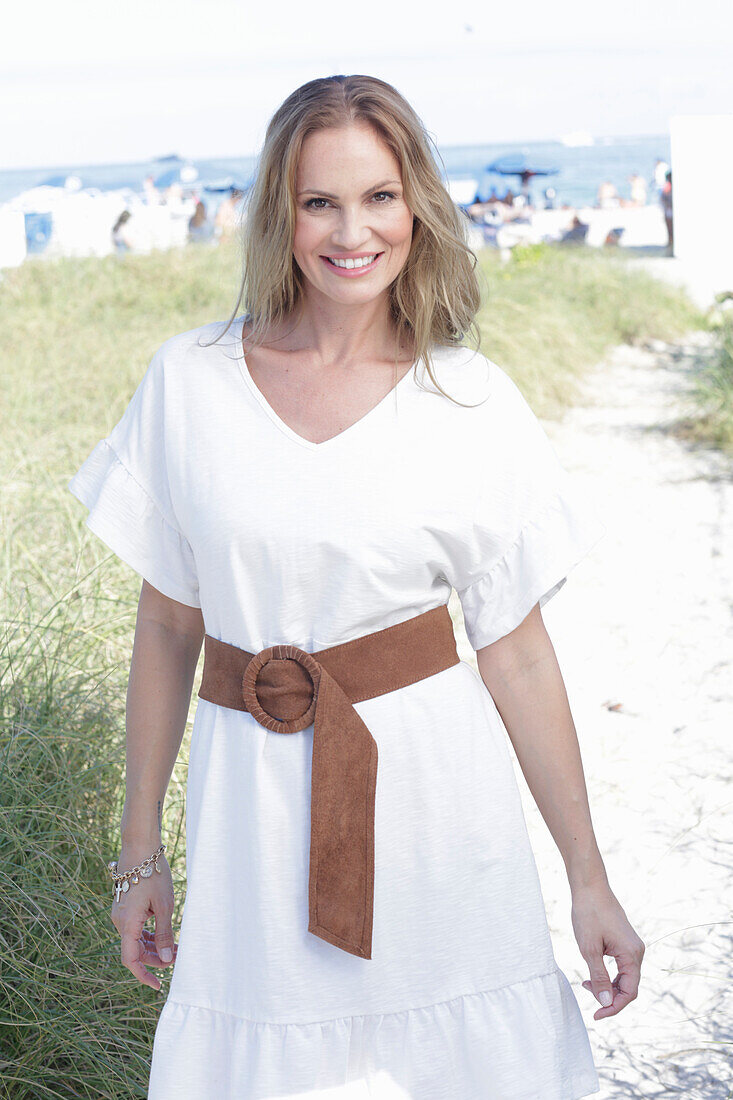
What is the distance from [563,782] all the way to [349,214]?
733 mm

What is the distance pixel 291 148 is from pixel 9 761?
1490 millimetres

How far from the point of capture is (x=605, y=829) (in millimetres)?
3258

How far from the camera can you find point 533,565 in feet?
4.45

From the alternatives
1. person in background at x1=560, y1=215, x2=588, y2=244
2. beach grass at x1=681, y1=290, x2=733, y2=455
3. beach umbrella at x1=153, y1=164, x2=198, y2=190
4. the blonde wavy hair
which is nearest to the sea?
beach umbrella at x1=153, y1=164, x2=198, y2=190

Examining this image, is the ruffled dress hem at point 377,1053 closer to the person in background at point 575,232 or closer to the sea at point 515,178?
the person in background at point 575,232

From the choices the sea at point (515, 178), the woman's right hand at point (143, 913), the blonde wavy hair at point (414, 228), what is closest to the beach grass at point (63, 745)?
the blonde wavy hair at point (414, 228)

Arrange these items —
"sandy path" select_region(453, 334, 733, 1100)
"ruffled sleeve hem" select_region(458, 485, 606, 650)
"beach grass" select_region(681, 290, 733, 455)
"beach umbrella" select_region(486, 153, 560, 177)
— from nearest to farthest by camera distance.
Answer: "ruffled sleeve hem" select_region(458, 485, 606, 650) < "sandy path" select_region(453, 334, 733, 1100) < "beach grass" select_region(681, 290, 733, 455) < "beach umbrella" select_region(486, 153, 560, 177)

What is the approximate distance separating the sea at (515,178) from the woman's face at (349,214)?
2911cm

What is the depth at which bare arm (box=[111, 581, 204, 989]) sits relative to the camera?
1426mm

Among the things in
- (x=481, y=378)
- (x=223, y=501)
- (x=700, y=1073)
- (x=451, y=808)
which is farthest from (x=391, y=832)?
(x=700, y=1073)

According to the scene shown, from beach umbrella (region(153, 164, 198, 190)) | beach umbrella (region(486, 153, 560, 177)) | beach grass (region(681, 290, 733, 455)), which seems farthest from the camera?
beach umbrella (region(153, 164, 198, 190))

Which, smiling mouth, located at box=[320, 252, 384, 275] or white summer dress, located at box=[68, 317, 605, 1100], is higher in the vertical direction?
smiling mouth, located at box=[320, 252, 384, 275]

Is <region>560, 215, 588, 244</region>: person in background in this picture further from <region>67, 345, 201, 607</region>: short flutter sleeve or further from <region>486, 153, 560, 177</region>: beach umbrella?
<region>67, 345, 201, 607</region>: short flutter sleeve

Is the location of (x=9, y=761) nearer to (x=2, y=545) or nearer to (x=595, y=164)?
(x=2, y=545)
